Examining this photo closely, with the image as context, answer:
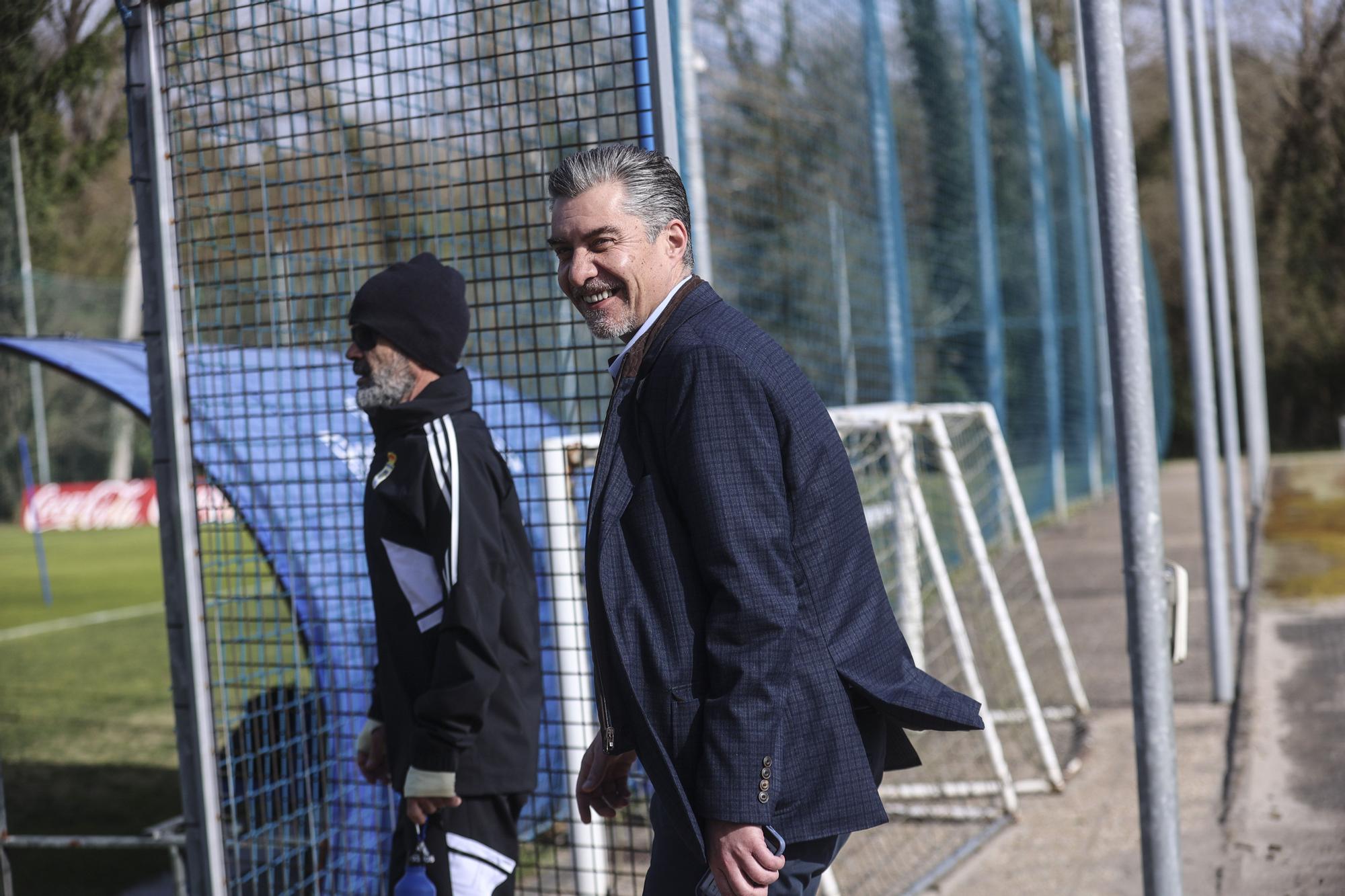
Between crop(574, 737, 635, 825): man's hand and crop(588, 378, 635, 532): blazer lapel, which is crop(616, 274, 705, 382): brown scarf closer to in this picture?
crop(588, 378, 635, 532): blazer lapel

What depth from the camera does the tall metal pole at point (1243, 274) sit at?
15273 millimetres

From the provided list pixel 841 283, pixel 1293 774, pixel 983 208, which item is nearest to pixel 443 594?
pixel 1293 774

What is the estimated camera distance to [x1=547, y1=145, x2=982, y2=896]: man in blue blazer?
80.5 inches

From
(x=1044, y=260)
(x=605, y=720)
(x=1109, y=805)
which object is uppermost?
(x=1044, y=260)

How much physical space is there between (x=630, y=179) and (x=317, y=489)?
6.16ft

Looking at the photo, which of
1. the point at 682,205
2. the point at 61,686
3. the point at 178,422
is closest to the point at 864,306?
the point at 61,686

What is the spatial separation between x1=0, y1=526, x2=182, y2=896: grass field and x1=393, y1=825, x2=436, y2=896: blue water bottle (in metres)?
3.02

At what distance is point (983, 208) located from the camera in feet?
46.5

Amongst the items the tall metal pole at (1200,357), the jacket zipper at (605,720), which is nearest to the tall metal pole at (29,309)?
the jacket zipper at (605,720)

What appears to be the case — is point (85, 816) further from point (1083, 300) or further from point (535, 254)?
point (1083, 300)

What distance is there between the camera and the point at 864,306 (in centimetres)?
1107

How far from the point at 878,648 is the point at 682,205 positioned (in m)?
0.82

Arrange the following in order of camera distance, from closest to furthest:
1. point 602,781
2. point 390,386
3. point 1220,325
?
1. point 602,781
2. point 390,386
3. point 1220,325

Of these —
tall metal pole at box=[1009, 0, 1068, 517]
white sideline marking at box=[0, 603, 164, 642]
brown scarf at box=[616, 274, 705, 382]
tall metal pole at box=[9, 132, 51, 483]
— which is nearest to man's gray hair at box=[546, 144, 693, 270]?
brown scarf at box=[616, 274, 705, 382]
